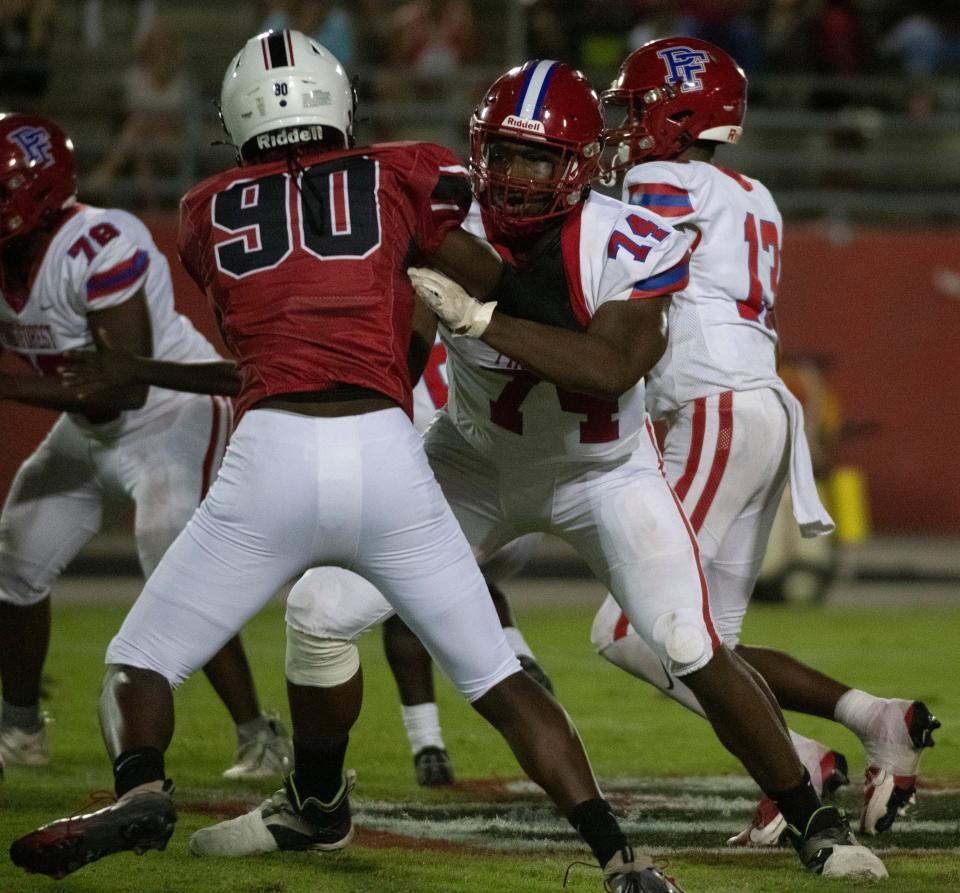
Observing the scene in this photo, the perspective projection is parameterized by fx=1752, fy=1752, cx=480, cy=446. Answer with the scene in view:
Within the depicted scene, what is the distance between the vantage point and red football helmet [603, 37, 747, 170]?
489 cm

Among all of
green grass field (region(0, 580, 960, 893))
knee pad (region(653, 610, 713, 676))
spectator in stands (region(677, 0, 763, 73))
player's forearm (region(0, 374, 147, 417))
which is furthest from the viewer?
spectator in stands (region(677, 0, 763, 73))

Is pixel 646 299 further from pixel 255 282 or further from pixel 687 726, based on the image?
pixel 687 726

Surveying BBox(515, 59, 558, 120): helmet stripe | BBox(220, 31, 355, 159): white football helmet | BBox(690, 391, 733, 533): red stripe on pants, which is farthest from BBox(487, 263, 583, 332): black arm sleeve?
BBox(690, 391, 733, 533): red stripe on pants

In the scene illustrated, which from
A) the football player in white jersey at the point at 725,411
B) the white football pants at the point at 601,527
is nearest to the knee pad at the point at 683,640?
the white football pants at the point at 601,527

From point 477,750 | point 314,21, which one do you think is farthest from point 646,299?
point 314,21

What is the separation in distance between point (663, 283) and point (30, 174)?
7.44 ft

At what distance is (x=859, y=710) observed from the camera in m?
4.84

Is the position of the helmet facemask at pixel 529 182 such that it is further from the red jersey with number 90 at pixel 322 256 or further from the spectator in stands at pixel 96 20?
the spectator in stands at pixel 96 20

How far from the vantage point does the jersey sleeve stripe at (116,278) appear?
5.34 metres

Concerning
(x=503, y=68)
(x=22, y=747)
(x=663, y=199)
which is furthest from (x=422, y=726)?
(x=503, y=68)

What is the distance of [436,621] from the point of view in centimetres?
371

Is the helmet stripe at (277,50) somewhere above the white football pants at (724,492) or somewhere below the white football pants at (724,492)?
above

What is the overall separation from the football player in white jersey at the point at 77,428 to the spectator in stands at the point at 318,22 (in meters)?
7.57

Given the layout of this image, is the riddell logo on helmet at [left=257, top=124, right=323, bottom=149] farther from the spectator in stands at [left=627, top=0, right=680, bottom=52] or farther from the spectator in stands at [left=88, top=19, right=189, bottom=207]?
the spectator in stands at [left=627, top=0, right=680, bottom=52]
